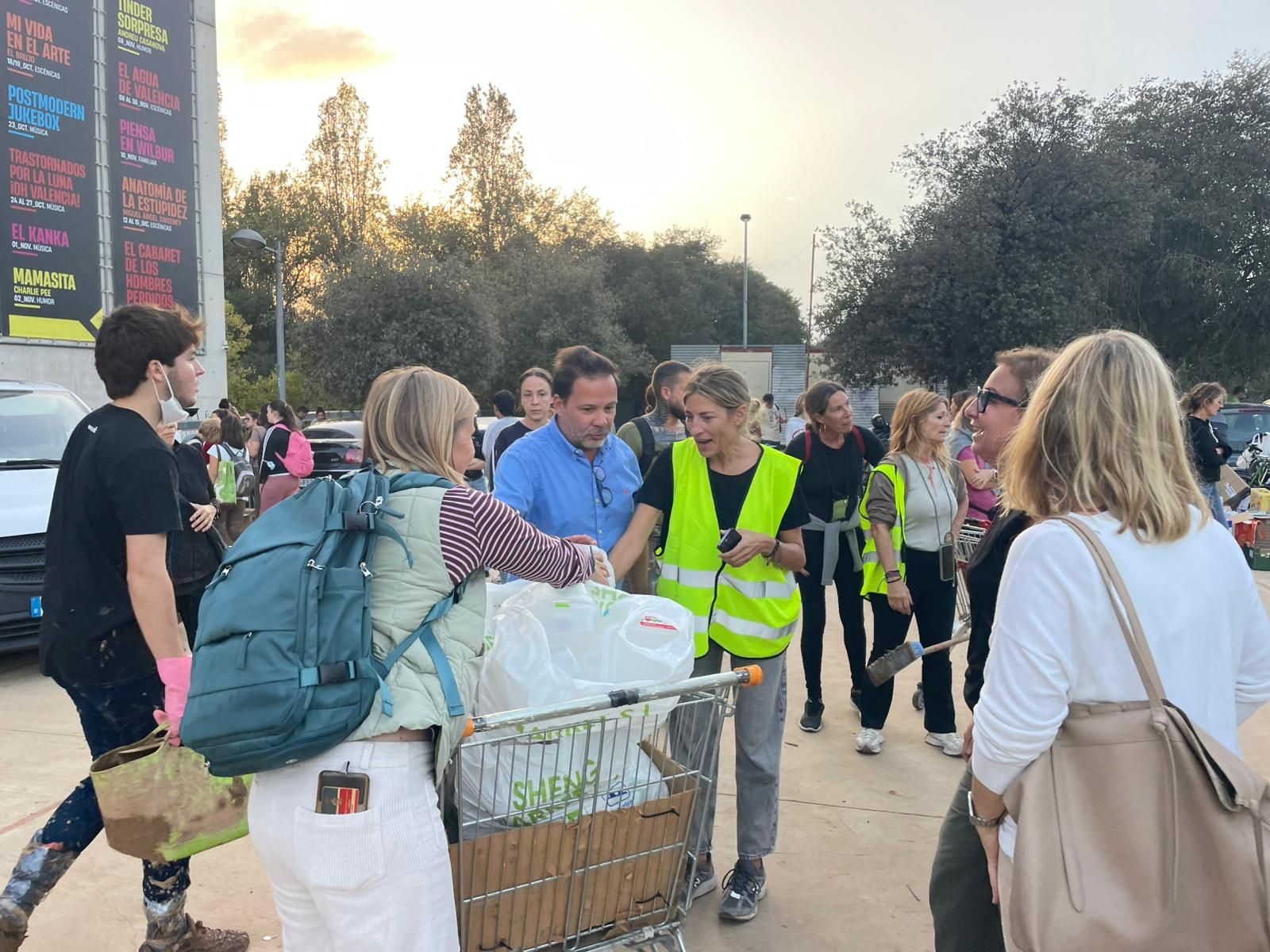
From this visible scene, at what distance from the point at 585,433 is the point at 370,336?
26557 mm

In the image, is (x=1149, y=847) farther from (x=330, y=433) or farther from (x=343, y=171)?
(x=343, y=171)

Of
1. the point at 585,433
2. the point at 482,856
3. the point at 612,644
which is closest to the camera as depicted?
the point at 482,856

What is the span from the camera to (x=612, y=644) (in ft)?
8.18

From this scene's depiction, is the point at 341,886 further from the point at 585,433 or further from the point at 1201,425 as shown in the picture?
the point at 1201,425

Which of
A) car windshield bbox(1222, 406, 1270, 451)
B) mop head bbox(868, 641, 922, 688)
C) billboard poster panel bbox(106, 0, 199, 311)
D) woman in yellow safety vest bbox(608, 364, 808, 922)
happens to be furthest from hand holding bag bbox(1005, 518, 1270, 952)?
billboard poster panel bbox(106, 0, 199, 311)

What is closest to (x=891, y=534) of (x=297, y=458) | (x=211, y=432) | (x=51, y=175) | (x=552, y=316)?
(x=297, y=458)

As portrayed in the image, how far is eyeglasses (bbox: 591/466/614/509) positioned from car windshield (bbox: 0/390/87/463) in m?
5.22

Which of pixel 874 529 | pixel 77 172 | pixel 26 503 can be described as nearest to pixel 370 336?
pixel 77 172

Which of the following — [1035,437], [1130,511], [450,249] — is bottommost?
[1130,511]

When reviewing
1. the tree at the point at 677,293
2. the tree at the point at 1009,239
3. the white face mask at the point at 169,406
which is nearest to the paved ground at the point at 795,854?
the white face mask at the point at 169,406

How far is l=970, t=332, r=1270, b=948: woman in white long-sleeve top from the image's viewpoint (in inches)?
65.2

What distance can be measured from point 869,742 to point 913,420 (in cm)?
173

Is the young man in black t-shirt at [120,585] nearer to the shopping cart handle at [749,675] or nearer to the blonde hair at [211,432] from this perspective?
the shopping cart handle at [749,675]

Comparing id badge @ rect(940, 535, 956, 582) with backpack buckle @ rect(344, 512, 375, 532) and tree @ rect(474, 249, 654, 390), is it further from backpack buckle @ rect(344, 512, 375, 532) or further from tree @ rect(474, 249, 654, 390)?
tree @ rect(474, 249, 654, 390)
